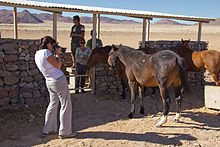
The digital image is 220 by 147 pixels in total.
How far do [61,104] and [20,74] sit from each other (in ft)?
8.47

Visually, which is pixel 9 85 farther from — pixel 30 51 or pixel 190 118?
pixel 190 118

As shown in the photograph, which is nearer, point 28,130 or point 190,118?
point 28,130

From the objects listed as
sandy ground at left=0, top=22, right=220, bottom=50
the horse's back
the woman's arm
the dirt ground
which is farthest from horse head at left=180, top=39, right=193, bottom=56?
sandy ground at left=0, top=22, right=220, bottom=50

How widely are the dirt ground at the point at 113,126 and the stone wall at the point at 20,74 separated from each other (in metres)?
0.29

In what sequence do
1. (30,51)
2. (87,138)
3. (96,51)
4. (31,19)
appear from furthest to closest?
1. (31,19)
2. (96,51)
3. (30,51)
4. (87,138)

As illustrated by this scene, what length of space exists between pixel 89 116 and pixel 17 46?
2.71 m

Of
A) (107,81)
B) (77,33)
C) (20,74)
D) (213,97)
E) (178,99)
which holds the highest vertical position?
(77,33)

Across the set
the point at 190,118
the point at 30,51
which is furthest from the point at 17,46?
the point at 190,118

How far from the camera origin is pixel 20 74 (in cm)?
679

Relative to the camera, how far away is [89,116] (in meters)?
6.51

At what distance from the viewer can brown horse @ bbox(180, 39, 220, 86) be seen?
8.41 meters

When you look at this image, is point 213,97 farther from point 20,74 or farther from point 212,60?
point 20,74

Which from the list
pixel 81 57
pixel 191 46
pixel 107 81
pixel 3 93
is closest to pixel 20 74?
pixel 3 93

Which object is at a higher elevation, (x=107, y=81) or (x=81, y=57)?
(x=81, y=57)
